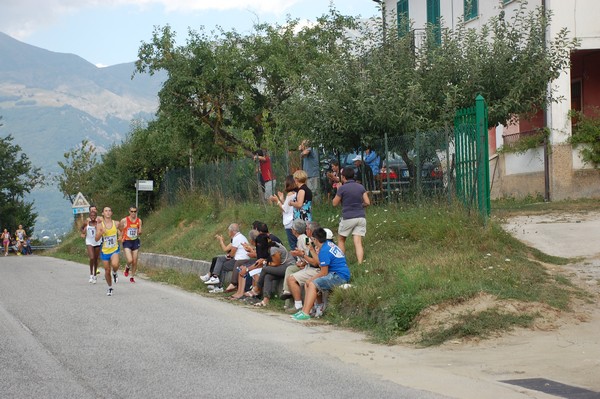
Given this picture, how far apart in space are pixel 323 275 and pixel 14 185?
207 feet

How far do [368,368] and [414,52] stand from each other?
12920 mm

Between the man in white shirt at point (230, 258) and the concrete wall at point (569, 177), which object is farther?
the concrete wall at point (569, 177)

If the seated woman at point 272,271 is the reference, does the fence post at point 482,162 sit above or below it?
above

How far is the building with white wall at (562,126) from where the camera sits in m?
24.8

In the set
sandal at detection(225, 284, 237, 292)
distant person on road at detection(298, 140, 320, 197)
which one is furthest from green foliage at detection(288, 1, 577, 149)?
sandal at detection(225, 284, 237, 292)

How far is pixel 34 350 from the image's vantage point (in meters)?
10.7

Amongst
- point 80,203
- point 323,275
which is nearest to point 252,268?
point 323,275

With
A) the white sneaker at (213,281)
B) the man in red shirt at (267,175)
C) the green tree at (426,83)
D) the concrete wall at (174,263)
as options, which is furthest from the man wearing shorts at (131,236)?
the green tree at (426,83)

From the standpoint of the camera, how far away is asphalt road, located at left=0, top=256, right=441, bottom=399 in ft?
27.4

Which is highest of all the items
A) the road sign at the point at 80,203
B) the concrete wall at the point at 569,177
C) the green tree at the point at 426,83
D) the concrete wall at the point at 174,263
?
the green tree at the point at 426,83

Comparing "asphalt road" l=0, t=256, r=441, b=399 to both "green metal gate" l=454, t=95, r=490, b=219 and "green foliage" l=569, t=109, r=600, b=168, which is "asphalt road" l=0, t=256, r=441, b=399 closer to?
"green metal gate" l=454, t=95, r=490, b=219

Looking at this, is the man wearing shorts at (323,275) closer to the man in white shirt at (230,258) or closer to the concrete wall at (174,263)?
the man in white shirt at (230,258)

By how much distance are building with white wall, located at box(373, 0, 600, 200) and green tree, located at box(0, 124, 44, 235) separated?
51933 millimetres

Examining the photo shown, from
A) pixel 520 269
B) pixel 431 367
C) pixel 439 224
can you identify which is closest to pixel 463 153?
pixel 439 224
